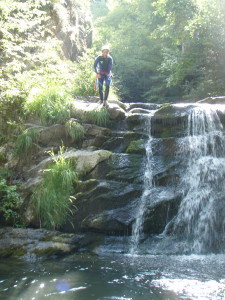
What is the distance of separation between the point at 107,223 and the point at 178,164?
223cm

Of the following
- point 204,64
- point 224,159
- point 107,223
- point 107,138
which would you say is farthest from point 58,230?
point 204,64

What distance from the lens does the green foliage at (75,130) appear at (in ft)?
26.1

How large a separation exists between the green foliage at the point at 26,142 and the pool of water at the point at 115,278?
3179 millimetres

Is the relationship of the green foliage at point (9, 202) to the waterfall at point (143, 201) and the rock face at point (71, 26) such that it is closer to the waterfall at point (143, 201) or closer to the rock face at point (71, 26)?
the waterfall at point (143, 201)

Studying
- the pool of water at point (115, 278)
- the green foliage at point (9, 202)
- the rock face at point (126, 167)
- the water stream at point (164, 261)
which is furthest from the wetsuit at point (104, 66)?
the pool of water at point (115, 278)

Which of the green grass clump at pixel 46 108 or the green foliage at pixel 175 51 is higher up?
the green foliage at pixel 175 51

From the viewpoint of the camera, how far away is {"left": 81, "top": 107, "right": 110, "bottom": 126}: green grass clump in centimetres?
855

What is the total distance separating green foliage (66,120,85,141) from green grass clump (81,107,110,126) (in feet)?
1.92

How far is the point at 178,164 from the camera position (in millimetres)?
7102

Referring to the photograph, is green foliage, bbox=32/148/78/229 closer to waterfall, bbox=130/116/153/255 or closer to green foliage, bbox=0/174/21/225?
green foliage, bbox=0/174/21/225

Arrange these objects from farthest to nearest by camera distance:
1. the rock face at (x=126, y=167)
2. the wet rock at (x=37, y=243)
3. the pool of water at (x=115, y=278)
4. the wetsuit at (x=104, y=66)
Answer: the wetsuit at (x=104, y=66), the rock face at (x=126, y=167), the wet rock at (x=37, y=243), the pool of water at (x=115, y=278)

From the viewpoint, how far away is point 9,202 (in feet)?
21.5

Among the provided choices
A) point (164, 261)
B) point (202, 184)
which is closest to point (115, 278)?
point (164, 261)

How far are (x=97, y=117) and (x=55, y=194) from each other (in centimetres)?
291
